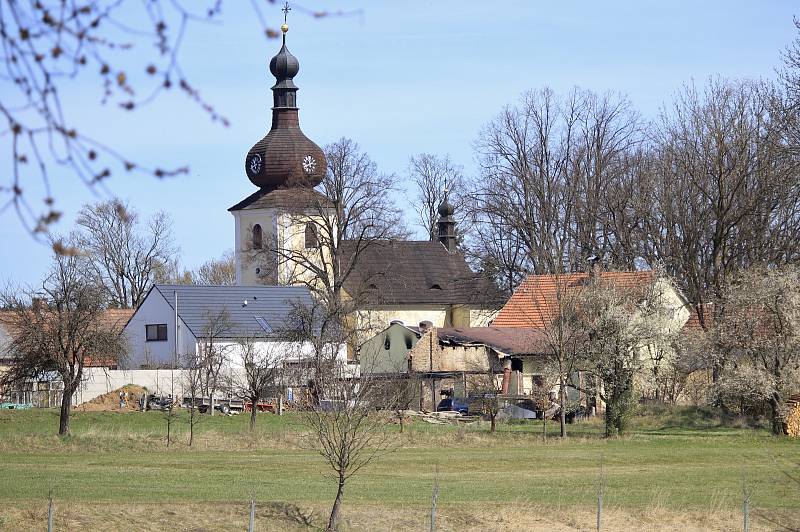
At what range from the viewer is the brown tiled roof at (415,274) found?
78.8m

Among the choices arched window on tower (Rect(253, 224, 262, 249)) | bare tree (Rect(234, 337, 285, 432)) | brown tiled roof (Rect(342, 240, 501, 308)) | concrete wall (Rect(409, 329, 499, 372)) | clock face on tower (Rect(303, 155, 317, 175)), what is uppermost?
clock face on tower (Rect(303, 155, 317, 175))

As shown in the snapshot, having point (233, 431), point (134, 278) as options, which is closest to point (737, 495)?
point (233, 431)

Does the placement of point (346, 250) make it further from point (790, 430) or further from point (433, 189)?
point (790, 430)

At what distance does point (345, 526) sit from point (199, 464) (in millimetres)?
10839

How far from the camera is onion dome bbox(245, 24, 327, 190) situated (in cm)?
7425

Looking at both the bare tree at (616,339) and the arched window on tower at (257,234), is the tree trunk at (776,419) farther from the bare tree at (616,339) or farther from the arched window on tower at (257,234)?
the arched window on tower at (257,234)

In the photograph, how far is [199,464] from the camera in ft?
102

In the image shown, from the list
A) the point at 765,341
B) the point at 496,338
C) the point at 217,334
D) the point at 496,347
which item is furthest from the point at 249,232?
the point at 765,341

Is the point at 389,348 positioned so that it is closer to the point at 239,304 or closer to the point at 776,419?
the point at 239,304

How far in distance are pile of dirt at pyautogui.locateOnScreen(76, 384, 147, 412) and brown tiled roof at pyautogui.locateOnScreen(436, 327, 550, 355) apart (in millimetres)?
13093

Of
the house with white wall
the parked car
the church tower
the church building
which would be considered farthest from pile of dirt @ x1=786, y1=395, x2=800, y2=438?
the church tower

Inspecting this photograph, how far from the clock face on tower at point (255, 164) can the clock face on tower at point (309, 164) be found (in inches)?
132

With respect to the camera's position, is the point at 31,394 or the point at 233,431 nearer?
the point at 233,431

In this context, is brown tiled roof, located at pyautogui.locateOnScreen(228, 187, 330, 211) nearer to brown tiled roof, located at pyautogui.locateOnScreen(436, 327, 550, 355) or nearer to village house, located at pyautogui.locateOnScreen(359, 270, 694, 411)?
village house, located at pyautogui.locateOnScreen(359, 270, 694, 411)
